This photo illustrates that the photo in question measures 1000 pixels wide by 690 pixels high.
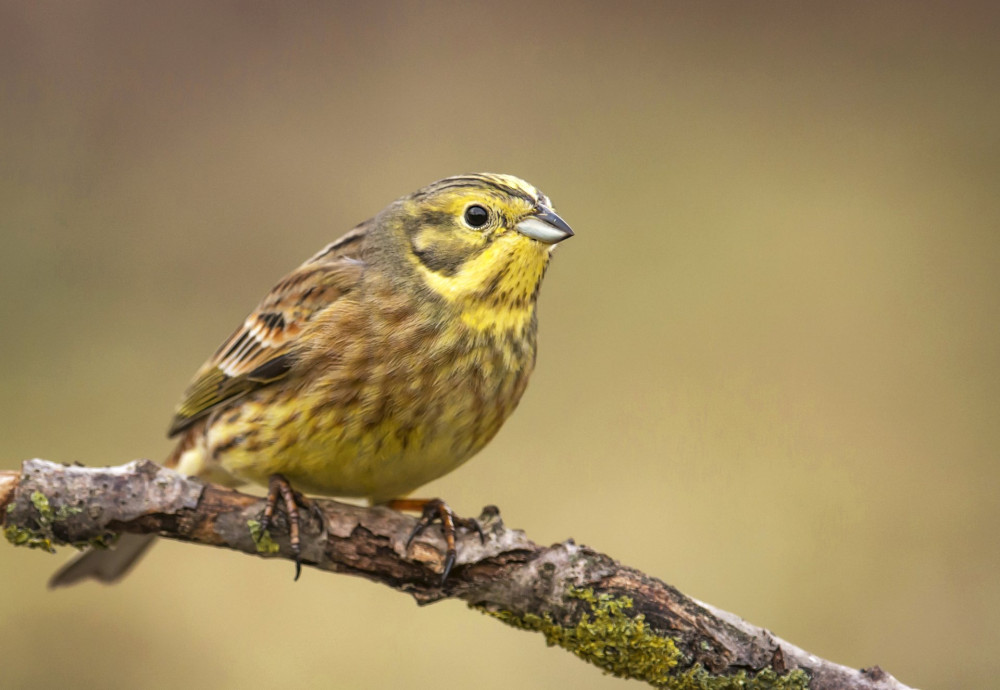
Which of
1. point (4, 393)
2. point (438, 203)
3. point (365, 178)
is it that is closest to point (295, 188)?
point (365, 178)

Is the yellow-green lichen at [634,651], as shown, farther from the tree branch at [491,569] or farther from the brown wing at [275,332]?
the brown wing at [275,332]

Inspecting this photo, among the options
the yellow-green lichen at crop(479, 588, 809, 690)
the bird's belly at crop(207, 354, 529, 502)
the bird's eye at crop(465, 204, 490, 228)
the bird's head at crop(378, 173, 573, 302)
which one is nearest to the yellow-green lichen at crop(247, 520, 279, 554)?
the bird's belly at crop(207, 354, 529, 502)

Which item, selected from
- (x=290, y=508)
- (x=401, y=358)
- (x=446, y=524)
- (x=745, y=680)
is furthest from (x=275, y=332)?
(x=745, y=680)

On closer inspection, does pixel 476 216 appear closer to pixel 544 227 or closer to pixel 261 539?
pixel 544 227

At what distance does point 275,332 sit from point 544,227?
84cm

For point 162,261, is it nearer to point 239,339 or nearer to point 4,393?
point 4,393

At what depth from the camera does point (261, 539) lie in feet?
8.59

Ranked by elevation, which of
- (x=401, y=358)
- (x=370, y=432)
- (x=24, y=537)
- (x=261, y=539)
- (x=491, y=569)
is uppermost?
(x=401, y=358)

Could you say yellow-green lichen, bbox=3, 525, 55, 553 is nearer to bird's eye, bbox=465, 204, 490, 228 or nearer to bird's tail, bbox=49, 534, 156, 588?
bird's tail, bbox=49, 534, 156, 588

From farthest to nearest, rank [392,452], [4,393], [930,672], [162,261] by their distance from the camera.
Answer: [162,261], [4,393], [930,672], [392,452]

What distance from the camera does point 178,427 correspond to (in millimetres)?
3324

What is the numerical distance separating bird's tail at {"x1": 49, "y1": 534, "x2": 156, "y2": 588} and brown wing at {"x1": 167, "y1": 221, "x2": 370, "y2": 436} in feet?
1.34

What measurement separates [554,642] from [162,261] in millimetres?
Result: 3363

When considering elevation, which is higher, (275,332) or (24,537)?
(275,332)
